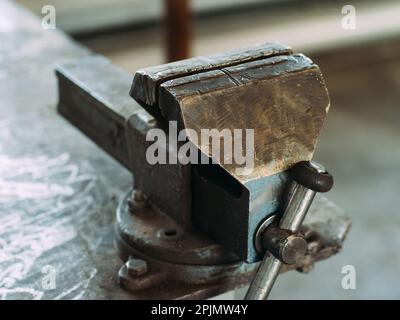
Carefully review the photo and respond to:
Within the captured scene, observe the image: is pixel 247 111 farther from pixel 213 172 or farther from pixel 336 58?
pixel 336 58

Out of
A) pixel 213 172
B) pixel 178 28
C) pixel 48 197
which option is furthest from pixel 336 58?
pixel 213 172

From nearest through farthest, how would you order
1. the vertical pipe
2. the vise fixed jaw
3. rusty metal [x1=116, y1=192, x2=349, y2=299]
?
1. the vise fixed jaw
2. rusty metal [x1=116, y1=192, x2=349, y2=299]
3. the vertical pipe

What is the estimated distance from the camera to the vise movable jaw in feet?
2.66

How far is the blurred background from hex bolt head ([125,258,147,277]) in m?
1.50

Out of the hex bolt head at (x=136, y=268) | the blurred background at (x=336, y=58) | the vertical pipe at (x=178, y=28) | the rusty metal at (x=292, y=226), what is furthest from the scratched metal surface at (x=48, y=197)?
the vertical pipe at (x=178, y=28)

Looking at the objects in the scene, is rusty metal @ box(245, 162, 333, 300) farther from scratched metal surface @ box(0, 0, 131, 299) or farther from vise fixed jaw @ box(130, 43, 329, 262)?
scratched metal surface @ box(0, 0, 131, 299)

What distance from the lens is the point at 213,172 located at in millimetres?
911

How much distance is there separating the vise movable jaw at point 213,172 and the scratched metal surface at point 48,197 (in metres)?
0.06

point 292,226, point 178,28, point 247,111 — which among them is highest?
point 247,111

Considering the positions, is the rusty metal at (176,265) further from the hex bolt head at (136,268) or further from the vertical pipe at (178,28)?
the vertical pipe at (178,28)

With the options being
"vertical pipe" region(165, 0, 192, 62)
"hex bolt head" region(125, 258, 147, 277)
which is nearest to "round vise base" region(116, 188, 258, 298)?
"hex bolt head" region(125, 258, 147, 277)

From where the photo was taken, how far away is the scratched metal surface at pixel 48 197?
940mm

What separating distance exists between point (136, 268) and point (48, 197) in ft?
0.88

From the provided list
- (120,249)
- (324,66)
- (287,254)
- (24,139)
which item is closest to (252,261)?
(287,254)
